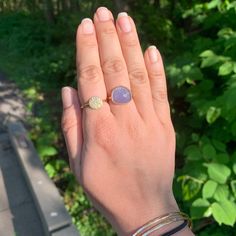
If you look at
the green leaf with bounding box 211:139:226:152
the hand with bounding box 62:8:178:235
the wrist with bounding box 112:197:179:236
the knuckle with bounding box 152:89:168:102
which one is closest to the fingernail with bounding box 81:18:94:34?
the hand with bounding box 62:8:178:235

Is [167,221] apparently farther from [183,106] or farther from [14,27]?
[14,27]

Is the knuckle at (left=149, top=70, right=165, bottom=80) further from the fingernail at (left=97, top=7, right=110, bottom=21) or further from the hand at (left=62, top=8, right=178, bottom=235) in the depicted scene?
the fingernail at (left=97, top=7, right=110, bottom=21)

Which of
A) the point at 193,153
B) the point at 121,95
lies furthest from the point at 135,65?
the point at 193,153

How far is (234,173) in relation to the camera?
221 cm

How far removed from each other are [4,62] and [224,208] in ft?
22.8

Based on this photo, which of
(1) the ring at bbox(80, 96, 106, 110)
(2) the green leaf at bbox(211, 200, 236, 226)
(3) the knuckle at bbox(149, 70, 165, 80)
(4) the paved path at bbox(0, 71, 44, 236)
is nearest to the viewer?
(1) the ring at bbox(80, 96, 106, 110)

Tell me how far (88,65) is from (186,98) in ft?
5.32

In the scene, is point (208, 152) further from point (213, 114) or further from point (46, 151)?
point (46, 151)

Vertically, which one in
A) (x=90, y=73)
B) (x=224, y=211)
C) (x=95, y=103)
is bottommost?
(x=224, y=211)

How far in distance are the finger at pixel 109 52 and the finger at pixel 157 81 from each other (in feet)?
0.31

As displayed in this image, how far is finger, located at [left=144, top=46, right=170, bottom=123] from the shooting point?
1347mm

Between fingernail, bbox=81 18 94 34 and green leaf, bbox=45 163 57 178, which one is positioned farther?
green leaf, bbox=45 163 57 178

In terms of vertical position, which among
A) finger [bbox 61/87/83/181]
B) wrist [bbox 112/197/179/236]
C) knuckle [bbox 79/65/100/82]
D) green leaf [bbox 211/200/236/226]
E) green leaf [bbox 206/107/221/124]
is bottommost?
green leaf [bbox 211/200/236/226]

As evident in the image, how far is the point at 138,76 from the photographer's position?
4.37ft
